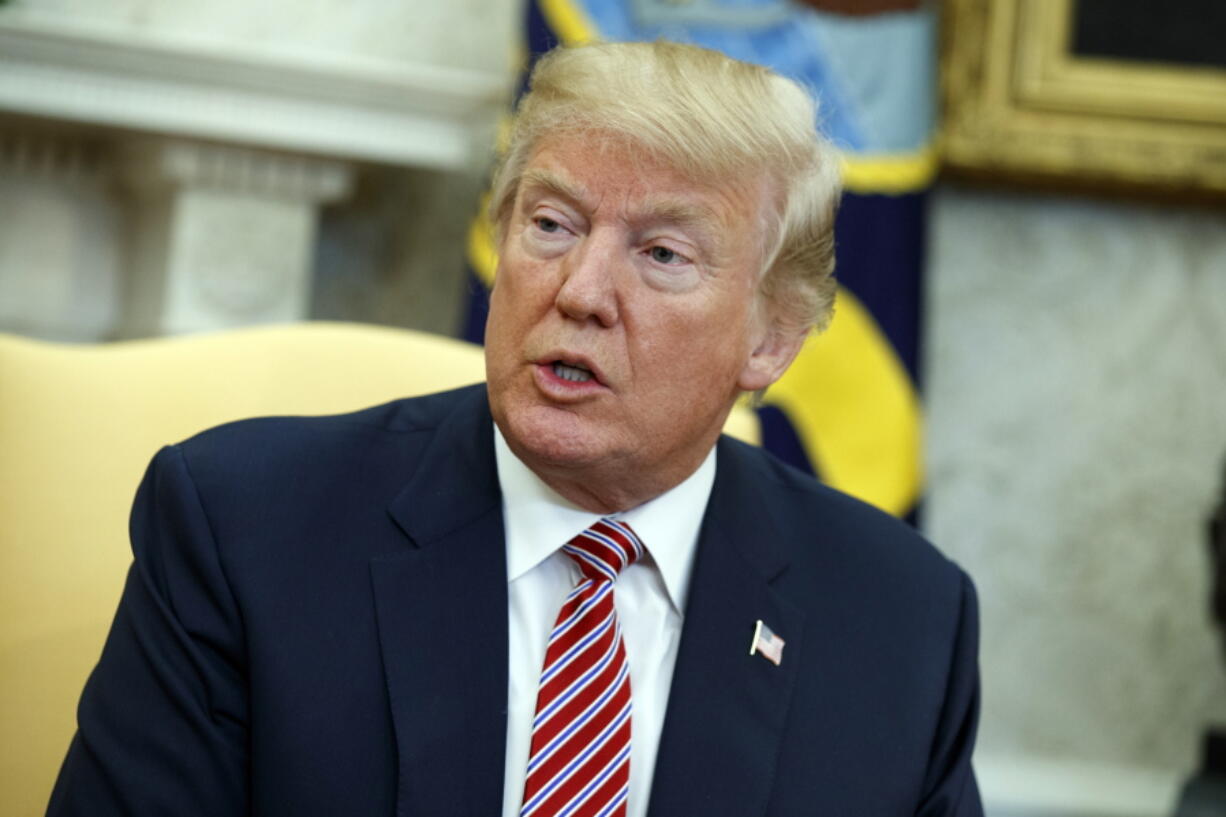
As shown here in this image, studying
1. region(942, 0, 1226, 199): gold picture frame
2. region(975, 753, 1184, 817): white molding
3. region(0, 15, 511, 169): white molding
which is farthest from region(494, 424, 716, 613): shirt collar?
region(975, 753, 1184, 817): white molding

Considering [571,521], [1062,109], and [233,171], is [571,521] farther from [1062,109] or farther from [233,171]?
[1062,109]

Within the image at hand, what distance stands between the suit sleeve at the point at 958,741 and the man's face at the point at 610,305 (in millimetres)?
431

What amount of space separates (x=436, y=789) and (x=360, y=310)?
2119 mm

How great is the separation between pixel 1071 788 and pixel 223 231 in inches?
92.7

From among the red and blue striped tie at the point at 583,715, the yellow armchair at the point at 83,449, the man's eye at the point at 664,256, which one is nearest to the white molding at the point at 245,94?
the yellow armchair at the point at 83,449

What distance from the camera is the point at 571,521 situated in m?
1.49

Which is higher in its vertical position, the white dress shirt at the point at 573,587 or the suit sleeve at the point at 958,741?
the white dress shirt at the point at 573,587

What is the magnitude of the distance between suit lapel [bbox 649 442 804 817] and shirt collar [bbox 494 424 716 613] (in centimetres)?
2

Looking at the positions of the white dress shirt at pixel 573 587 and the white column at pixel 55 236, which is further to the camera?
the white column at pixel 55 236

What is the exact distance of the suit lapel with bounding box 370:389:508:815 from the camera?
1336mm

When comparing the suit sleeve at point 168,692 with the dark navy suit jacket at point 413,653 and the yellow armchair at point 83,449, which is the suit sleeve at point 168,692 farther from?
the yellow armchair at point 83,449

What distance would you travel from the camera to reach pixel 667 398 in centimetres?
146

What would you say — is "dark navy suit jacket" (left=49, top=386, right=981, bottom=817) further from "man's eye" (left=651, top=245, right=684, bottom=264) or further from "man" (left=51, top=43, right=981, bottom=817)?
"man's eye" (left=651, top=245, right=684, bottom=264)

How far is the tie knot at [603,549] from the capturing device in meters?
1.47
